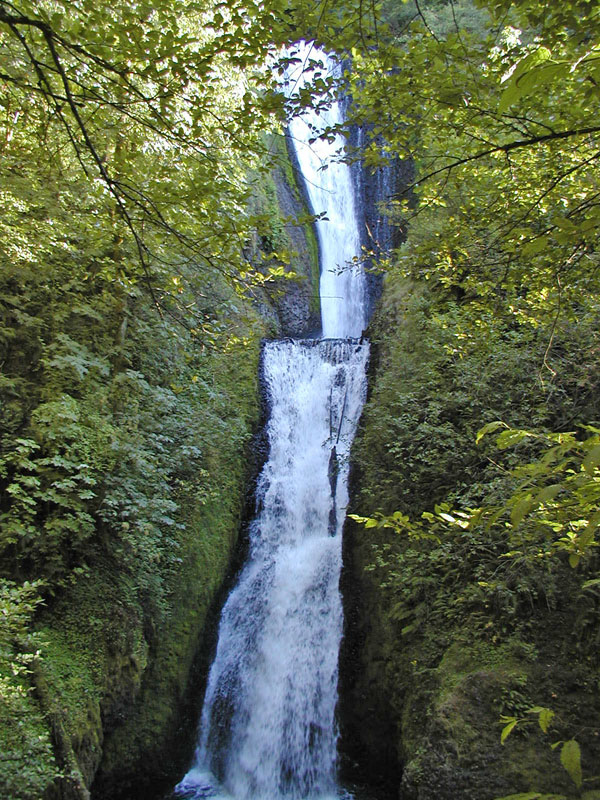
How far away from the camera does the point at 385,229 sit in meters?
16.1

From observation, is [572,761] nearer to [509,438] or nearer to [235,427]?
[509,438]

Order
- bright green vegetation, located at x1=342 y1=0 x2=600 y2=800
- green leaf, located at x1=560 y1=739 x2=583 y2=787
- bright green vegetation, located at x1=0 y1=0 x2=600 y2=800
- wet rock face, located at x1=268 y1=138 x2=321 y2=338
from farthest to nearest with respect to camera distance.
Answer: wet rock face, located at x1=268 y1=138 x2=321 y2=338 → bright green vegetation, located at x1=0 y1=0 x2=600 y2=800 → bright green vegetation, located at x1=342 y1=0 x2=600 y2=800 → green leaf, located at x1=560 y1=739 x2=583 y2=787

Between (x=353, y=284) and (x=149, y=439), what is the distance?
1050cm

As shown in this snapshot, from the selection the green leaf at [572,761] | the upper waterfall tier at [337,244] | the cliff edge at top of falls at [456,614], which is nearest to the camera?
the green leaf at [572,761]

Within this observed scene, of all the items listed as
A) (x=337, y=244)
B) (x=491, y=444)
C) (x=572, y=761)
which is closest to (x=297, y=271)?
(x=337, y=244)

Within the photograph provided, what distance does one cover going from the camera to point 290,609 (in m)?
7.39

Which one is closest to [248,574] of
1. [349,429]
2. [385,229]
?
[349,429]

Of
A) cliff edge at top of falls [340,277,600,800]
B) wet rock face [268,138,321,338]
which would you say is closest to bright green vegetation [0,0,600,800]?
cliff edge at top of falls [340,277,600,800]

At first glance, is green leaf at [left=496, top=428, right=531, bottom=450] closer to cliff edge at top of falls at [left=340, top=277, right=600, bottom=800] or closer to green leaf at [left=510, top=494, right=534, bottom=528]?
green leaf at [left=510, top=494, right=534, bottom=528]

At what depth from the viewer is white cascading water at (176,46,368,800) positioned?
5957 millimetres

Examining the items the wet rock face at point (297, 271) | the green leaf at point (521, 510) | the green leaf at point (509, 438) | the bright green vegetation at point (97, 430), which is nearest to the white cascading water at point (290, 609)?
the bright green vegetation at point (97, 430)

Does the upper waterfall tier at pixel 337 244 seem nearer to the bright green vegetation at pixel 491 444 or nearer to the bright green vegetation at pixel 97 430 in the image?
the bright green vegetation at pixel 491 444

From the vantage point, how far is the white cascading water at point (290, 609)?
596 centimetres

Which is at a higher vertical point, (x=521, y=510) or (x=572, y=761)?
(x=521, y=510)
